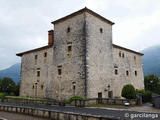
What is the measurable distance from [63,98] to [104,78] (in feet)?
21.7

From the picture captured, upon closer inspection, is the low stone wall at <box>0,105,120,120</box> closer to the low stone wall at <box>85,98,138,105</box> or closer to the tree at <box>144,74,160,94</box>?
the low stone wall at <box>85,98,138,105</box>

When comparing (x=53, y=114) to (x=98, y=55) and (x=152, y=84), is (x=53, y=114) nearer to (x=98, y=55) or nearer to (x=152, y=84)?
(x=98, y=55)

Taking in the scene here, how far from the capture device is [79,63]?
62.4ft

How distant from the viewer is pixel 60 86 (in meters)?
20.7

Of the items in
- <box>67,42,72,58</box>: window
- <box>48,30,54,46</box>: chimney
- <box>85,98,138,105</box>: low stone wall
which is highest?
<box>48,30,54,46</box>: chimney

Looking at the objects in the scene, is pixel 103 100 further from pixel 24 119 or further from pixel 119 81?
pixel 24 119

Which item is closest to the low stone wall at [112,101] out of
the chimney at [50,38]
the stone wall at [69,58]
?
the stone wall at [69,58]

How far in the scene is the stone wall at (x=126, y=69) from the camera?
77.0ft

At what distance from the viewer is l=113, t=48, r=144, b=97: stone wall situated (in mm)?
23462

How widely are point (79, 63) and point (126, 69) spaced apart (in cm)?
1123

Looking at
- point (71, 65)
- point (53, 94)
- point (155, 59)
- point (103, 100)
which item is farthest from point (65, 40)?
point (155, 59)

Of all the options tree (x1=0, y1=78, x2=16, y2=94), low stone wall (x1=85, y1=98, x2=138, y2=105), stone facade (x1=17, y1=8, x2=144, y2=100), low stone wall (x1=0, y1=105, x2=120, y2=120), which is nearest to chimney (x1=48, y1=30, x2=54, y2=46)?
stone facade (x1=17, y1=8, x2=144, y2=100)

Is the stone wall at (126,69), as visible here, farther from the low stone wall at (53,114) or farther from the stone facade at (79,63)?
the low stone wall at (53,114)

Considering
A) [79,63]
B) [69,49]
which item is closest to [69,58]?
[69,49]
